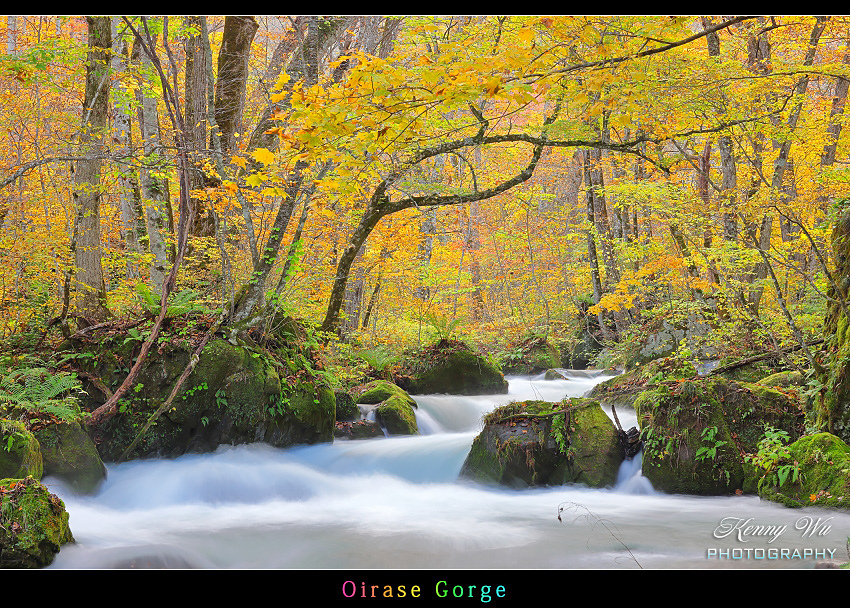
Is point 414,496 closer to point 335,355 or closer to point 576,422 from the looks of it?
point 576,422

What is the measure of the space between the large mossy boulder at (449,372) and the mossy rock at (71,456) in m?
6.95

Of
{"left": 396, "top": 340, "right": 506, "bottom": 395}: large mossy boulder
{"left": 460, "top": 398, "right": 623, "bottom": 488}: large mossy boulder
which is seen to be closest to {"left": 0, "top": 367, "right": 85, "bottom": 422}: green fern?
{"left": 460, "top": 398, "right": 623, "bottom": 488}: large mossy boulder

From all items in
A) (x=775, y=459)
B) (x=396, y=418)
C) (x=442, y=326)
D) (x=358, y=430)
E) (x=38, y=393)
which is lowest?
(x=358, y=430)

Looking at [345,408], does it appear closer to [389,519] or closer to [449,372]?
[449,372]

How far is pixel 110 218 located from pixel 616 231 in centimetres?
1382

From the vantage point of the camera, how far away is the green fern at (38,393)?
Answer: 5934 millimetres

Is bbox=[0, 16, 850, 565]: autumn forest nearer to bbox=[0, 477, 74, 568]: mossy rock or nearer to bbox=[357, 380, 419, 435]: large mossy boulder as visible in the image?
bbox=[357, 380, 419, 435]: large mossy boulder

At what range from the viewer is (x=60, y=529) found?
4617 millimetres

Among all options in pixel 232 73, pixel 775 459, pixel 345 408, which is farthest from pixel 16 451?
pixel 232 73

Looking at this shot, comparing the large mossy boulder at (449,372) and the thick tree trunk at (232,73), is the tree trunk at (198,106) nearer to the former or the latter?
the thick tree trunk at (232,73)

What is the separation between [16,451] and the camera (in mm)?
5312

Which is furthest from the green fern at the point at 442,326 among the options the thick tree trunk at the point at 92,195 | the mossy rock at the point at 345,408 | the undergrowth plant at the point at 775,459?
A: the undergrowth plant at the point at 775,459

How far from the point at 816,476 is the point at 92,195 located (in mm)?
9680

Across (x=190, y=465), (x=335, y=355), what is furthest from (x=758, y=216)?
(x=190, y=465)
